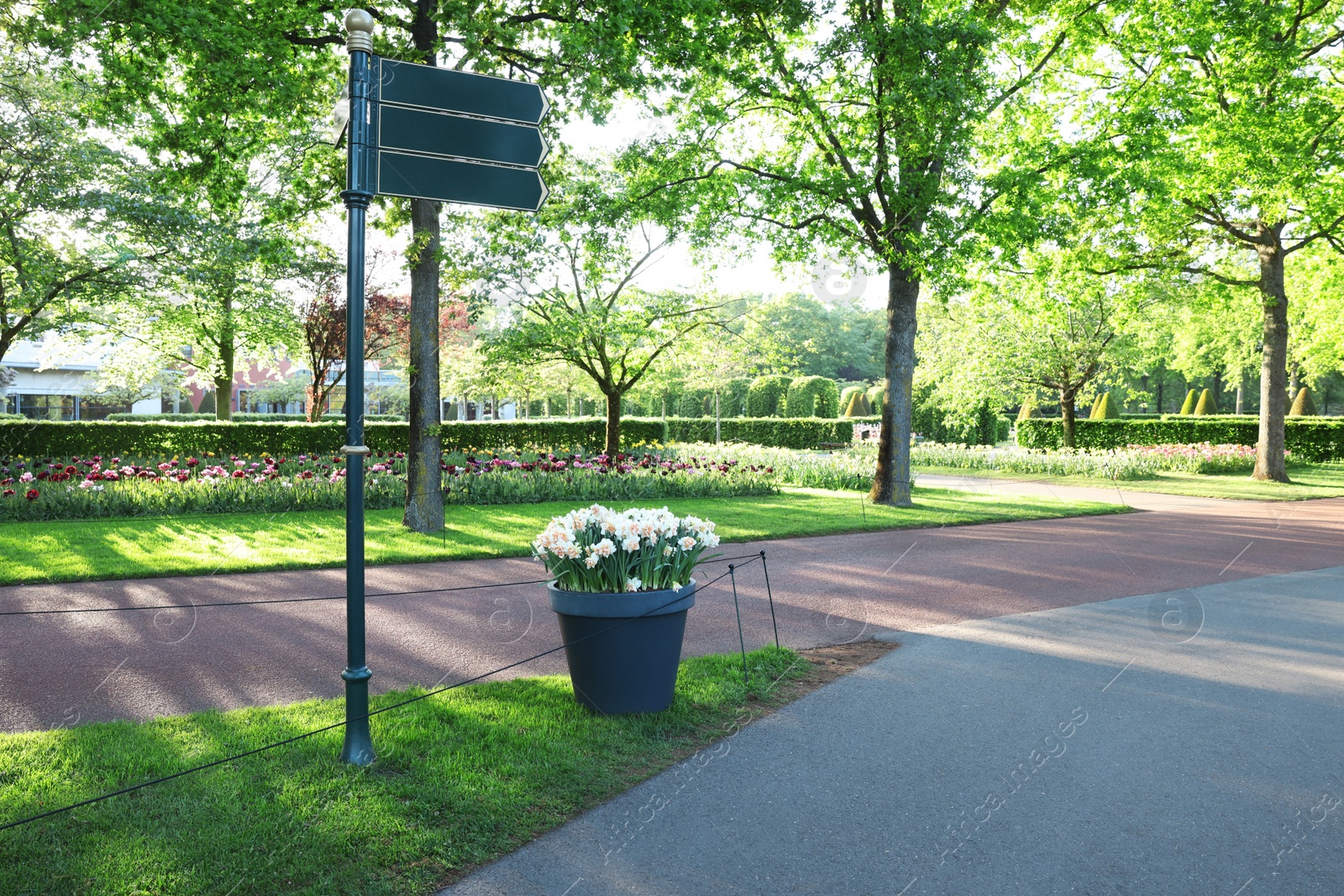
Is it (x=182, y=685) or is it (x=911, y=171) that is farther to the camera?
(x=911, y=171)

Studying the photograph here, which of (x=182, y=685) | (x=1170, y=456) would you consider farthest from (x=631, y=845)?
(x=1170, y=456)

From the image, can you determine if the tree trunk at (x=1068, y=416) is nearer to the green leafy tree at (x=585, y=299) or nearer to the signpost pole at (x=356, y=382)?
the green leafy tree at (x=585, y=299)

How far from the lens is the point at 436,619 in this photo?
6.96m

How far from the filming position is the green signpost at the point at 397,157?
12.5ft

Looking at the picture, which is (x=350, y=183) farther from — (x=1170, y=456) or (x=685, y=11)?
(x=1170, y=456)

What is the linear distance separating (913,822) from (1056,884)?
1.98ft

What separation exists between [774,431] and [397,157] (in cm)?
2800

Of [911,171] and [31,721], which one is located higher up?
[911,171]

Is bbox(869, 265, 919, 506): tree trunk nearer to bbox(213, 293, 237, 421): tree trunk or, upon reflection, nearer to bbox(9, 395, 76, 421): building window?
bbox(213, 293, 237, 421): tree trunk

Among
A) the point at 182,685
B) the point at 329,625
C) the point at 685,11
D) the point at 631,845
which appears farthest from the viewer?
the point at 685,11

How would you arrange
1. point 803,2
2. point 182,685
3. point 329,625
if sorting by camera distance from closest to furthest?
point 182,685 < point 329,625 < point 803,2

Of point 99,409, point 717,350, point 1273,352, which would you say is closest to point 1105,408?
point 1273,352


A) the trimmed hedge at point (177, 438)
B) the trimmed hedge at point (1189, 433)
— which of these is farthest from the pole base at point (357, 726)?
the trimmed hedge at point (1189, 433)

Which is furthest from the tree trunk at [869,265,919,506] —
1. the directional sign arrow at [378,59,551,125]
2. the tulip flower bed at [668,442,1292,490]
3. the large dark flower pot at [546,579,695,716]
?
the directional sign arrow at [378,59,551,125]
